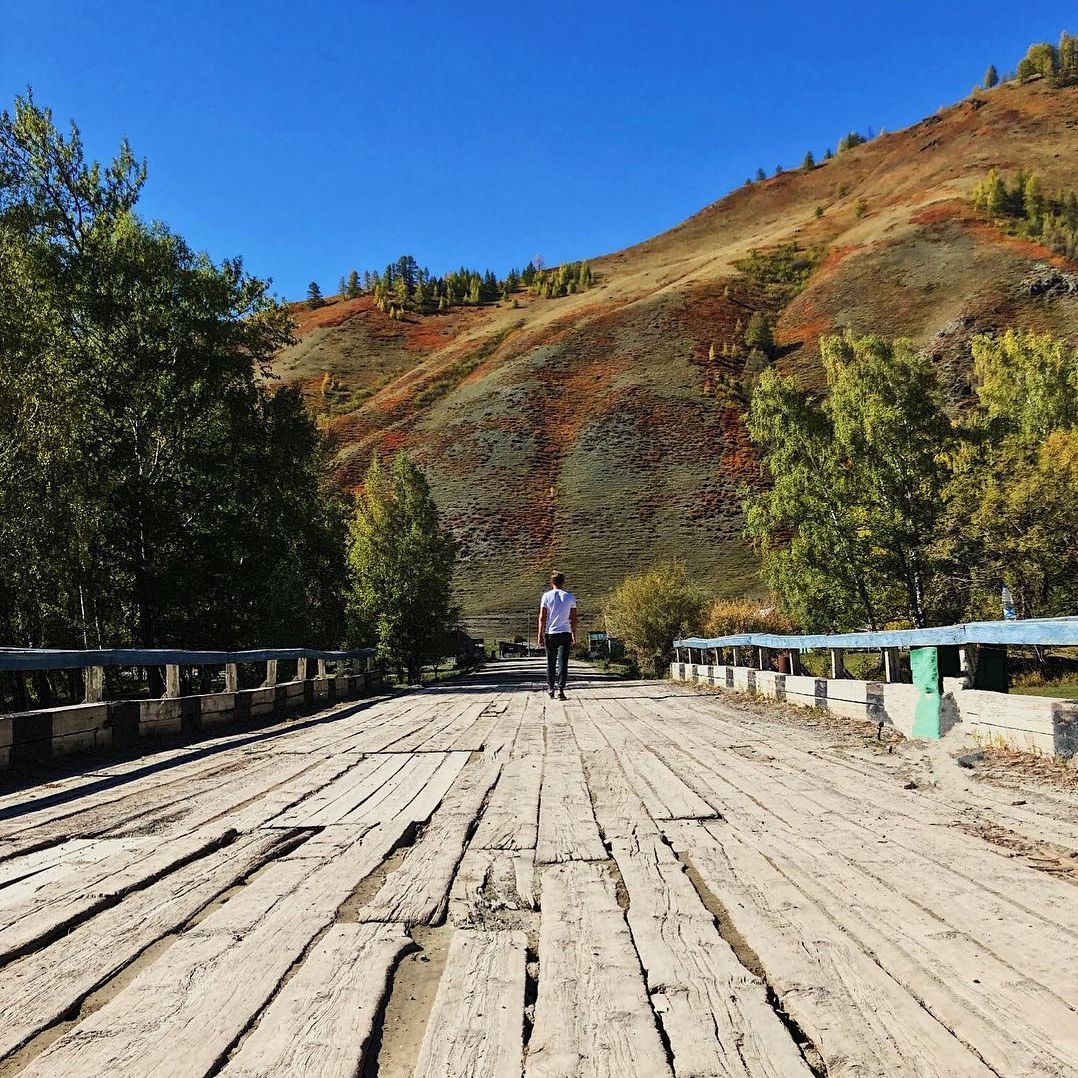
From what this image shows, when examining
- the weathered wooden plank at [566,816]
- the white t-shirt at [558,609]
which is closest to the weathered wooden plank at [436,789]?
the weathered wooden plank at [566,816]

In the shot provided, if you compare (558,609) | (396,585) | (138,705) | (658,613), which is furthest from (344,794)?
(396,585)

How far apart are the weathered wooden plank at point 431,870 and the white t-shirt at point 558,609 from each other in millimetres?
8241

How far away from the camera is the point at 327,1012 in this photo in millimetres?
1941

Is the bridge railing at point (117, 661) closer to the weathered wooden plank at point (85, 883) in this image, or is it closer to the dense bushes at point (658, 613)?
the weathered wooden plank at point (85, 883)

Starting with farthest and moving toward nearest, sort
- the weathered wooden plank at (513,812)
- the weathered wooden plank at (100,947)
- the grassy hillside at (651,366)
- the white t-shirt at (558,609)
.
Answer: the grassy hillside at (651,366) < the white t-shirt at (558,609) < the weathered wooden plank at (513,812) < the weathered wooden plank at (100,947)

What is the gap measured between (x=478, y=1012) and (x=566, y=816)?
89.5 inches

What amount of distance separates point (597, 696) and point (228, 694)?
6.39 m

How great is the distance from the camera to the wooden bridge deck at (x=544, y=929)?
5.80 feet

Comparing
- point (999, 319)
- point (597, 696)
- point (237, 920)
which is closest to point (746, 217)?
point (999, 319)

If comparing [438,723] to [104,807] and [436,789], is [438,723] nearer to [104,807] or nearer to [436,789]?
[436,789]

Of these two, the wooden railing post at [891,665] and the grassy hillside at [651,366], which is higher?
the grassy hillside at [651,366]

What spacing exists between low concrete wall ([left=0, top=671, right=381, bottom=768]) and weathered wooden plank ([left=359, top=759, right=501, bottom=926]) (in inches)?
138

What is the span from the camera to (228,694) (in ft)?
32.1

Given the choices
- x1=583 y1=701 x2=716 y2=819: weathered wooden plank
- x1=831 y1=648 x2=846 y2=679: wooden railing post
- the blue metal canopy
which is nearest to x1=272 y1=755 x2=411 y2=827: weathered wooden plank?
x1=583 y1=701 x2=716 y2=819: weathered wooden plank
